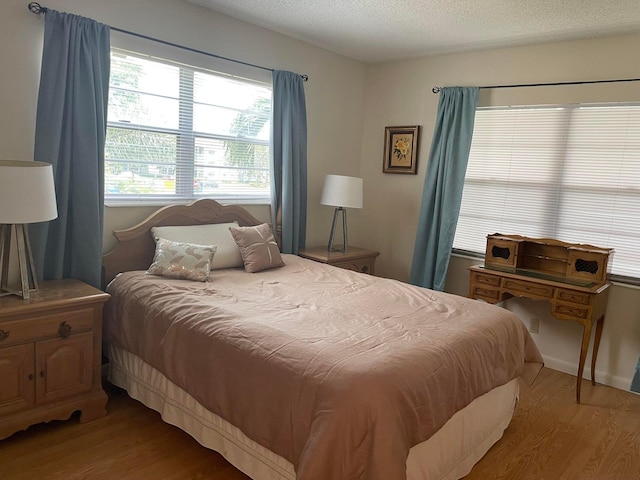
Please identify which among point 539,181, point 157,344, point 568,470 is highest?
point 539,181

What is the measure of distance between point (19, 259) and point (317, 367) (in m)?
1.62

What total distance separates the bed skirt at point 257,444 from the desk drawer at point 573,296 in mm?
A: 863

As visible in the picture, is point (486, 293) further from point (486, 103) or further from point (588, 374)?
point (486, 103)

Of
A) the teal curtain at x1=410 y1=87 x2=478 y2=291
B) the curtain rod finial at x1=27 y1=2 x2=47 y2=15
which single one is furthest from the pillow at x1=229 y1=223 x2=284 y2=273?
the curtain rod finial at x1=27 y1=2 x2=47 y2=15

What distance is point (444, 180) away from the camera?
4090 millimetres

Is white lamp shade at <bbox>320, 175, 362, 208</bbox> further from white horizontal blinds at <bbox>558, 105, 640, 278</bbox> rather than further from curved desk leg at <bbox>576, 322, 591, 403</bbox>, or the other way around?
curved desk leg at <bbox>576, 322, 591, 403</bbox>

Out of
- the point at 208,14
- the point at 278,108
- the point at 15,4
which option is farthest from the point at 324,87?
the point at 15,4

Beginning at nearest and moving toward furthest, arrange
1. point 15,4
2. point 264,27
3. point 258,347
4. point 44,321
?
point 258,347 → point 44,321 → point 15,4 → point 264,27

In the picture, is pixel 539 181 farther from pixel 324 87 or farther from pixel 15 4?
pixel 15 4

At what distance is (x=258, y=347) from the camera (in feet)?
6.52

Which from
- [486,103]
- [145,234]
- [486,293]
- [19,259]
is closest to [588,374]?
[486,293]

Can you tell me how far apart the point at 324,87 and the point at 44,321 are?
9.87 feet

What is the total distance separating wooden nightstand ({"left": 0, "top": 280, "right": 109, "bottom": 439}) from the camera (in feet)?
7.38

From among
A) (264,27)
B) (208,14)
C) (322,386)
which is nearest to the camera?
(322,386)
